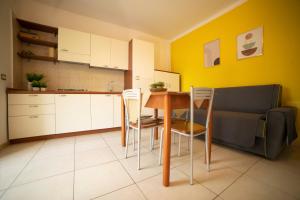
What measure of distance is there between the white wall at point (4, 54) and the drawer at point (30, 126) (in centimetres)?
9

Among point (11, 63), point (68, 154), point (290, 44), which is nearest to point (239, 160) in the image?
point (290, 44)

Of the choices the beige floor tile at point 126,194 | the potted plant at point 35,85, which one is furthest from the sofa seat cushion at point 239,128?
the potted plant at point 35,85

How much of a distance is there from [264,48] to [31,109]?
13.5 feet

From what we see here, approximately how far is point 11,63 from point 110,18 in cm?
215

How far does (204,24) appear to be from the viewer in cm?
309

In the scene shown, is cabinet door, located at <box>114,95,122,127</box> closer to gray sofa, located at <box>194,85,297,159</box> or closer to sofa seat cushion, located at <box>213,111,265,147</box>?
gray sofa, located at <box>194,85,297,159</box>

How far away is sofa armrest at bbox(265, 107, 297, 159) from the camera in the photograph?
1.32 meters

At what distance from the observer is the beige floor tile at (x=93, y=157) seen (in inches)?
55.1

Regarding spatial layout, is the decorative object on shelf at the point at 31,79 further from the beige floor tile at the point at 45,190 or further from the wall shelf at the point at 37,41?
the beige floor tile at the point at 45,190

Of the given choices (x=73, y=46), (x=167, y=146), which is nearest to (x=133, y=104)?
(x=167, y=146)

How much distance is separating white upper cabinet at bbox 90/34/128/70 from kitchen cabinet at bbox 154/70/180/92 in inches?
35.0

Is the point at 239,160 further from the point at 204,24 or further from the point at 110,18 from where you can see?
the point at 110,18

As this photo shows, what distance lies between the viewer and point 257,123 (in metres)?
1.43

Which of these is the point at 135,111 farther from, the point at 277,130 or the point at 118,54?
the point at 118,54
